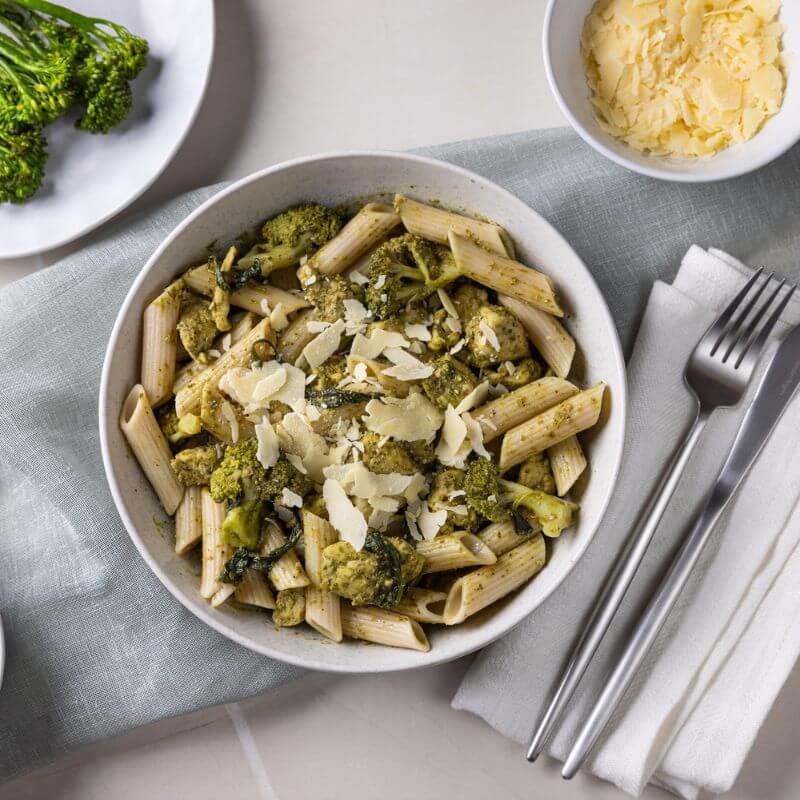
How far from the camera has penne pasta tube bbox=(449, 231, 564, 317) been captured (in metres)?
1.92

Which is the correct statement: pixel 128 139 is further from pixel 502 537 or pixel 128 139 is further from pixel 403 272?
pixel 502 537

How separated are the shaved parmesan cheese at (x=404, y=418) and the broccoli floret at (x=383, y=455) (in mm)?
18

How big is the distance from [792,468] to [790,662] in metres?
0.49

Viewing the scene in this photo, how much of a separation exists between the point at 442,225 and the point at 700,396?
2.65 ft

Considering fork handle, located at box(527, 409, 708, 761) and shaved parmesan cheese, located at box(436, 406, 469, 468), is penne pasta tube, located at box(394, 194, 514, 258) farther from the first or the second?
fork handle, located at box(527, 409, 708, 761)

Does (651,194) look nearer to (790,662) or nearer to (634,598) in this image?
(634,598)

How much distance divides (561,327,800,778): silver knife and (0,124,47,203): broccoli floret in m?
1.97

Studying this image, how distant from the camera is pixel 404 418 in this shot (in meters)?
1.86

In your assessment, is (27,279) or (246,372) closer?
(246,372)

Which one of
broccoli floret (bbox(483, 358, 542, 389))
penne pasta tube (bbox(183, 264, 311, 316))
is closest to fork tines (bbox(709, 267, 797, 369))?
broccoli floret (bbox(483, 358, 542, 389))

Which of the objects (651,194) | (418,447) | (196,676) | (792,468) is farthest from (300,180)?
(792,468)

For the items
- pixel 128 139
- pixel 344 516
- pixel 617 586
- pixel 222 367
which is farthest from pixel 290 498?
pixel 128 139

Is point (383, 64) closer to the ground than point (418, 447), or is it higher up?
higher up

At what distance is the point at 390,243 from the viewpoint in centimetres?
199
